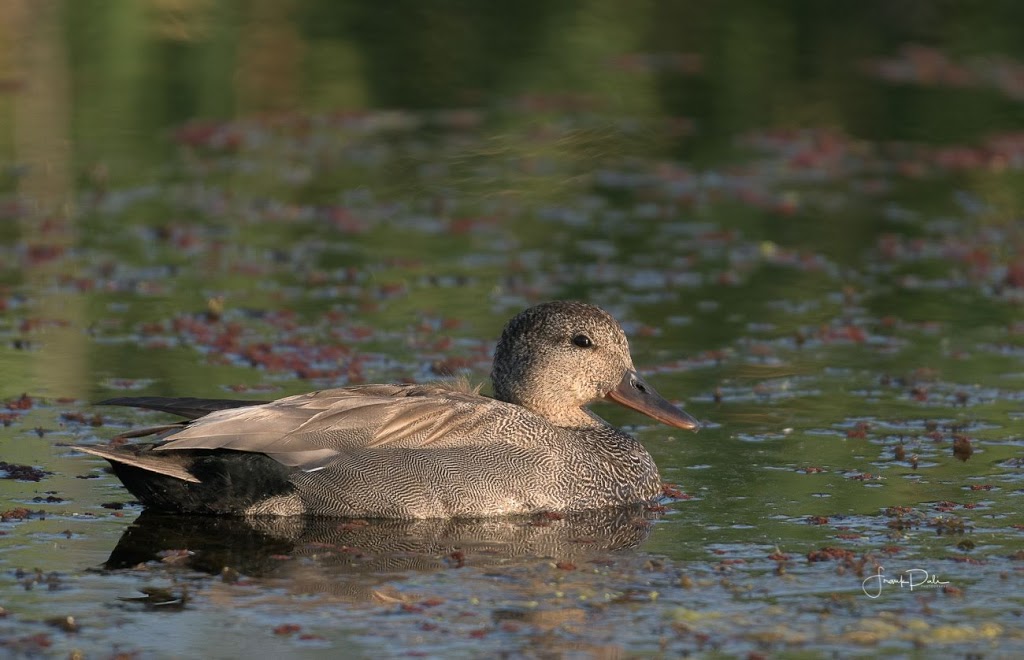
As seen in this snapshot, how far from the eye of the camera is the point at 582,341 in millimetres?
9234

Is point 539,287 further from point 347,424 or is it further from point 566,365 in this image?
point 347,424

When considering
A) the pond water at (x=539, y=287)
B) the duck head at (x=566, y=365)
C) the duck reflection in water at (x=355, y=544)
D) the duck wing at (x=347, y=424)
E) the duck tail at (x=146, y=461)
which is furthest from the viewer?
the duck head at (x=566, y=365)

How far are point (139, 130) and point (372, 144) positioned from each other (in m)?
2.13

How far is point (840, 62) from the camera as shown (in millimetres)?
20250

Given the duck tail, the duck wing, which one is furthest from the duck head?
the duck tail

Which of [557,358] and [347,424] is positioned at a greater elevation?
[557,358]

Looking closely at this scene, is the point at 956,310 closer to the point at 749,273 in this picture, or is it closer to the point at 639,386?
the point at 749,273

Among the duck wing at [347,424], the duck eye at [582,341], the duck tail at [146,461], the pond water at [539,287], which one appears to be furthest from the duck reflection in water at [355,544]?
the duck eye at [582,341]

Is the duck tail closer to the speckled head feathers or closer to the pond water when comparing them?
the pond water

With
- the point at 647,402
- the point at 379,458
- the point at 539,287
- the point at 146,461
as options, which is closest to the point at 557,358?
the point at 647,402

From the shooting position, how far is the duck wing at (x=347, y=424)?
816 cm

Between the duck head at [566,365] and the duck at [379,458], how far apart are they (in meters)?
0.04

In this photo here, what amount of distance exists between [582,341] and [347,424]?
1426 mm

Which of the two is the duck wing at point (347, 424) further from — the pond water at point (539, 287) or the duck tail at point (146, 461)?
the pond water at point (539, 287)
